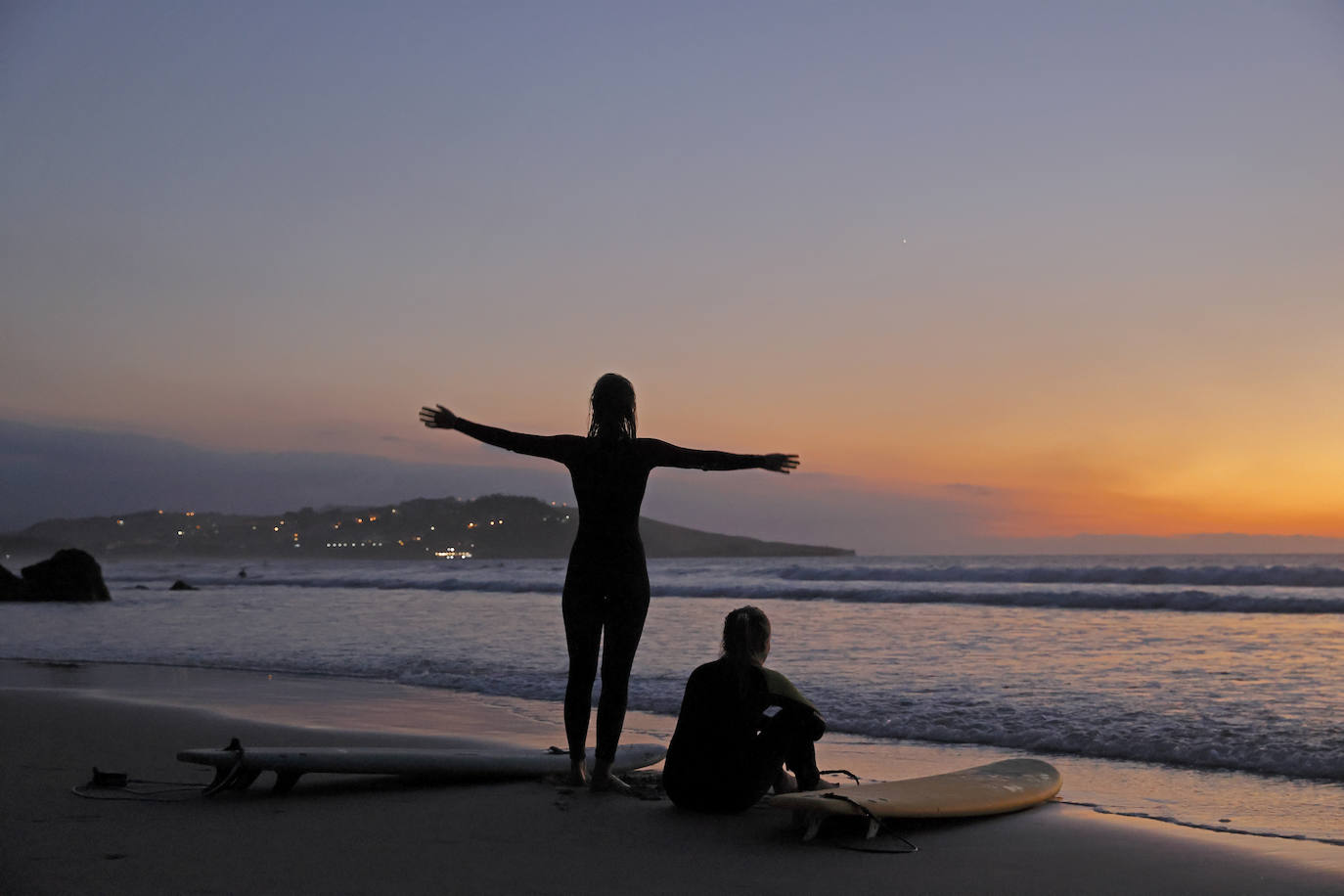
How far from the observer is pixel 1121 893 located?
3.39 meters

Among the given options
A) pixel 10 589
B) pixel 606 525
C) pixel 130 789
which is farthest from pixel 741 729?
pixel 10 589

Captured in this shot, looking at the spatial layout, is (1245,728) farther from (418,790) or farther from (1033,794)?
(418,790)

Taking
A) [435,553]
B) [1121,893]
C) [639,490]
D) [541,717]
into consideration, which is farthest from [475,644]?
[435,553]

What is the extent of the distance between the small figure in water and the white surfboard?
3.53 feet

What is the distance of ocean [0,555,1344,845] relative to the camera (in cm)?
590

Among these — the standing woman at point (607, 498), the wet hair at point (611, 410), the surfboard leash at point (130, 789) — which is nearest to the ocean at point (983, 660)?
the standing woman at point (607, 498)

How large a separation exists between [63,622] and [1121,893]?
60.6 feet

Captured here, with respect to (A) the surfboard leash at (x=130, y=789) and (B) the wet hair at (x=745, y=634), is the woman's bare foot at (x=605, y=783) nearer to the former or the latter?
(B) the wet hair at (x=745, y=634)

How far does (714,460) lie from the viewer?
4500mm

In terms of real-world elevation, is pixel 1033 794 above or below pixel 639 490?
below

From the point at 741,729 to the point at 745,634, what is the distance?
1.36 feet

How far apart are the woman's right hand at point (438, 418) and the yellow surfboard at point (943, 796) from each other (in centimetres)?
210

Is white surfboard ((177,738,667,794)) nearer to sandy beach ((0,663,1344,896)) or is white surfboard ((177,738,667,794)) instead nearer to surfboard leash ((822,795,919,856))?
sandy beach ((0,663,1344,896))

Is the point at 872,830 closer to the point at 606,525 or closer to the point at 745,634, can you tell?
the point at 745,634
